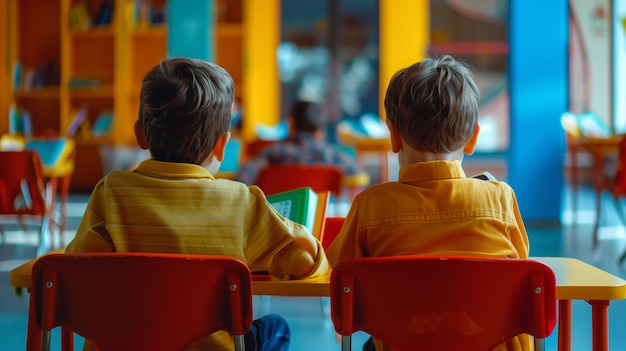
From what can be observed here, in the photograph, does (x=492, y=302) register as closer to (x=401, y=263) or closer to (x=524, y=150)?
(x=401, y=263)

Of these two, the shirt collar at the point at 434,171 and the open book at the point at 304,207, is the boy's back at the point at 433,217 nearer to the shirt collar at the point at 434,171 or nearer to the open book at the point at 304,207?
the shirt collar at the point at 434,171

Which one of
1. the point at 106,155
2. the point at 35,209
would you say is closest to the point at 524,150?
the point at 35,209

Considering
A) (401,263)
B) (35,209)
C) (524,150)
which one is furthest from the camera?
(524,150)

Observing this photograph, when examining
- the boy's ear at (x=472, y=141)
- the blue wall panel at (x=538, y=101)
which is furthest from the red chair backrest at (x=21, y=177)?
the blue wall panel at (x=538, y=101)

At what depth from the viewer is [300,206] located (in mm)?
1509

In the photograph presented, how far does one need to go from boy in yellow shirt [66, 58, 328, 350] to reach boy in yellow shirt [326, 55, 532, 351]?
12 cm

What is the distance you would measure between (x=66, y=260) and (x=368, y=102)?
375 inches

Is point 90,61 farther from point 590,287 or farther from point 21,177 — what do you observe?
point 590,287

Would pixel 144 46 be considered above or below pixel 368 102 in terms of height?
above

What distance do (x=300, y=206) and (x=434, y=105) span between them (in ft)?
1.13

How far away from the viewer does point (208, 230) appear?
1.35 m

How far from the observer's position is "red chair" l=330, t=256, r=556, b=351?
117cm

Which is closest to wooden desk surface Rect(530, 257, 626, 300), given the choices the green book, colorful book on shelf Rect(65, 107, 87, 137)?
the green book

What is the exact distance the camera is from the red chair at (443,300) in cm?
117
